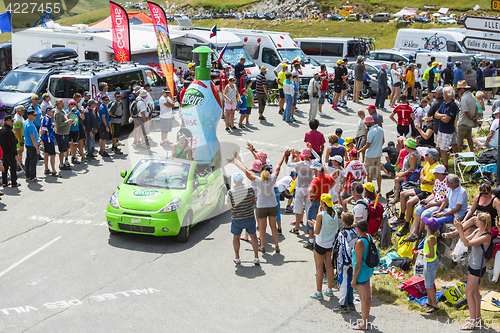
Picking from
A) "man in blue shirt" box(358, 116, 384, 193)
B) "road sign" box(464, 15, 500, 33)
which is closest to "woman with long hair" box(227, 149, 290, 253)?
"man in blue shirt" box(358, 116, 384, 193)

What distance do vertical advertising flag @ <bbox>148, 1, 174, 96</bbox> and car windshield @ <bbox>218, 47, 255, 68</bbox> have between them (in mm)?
4424

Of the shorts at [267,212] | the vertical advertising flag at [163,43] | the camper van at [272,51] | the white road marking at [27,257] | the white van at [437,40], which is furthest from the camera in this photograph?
the white van at [437,40]

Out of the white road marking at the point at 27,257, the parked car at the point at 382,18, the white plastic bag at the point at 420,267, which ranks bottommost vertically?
the white road marking at the point at 27,257

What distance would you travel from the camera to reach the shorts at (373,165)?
37.9 ft

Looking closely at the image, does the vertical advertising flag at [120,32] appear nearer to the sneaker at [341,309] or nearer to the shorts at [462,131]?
the shorts at [462,131]

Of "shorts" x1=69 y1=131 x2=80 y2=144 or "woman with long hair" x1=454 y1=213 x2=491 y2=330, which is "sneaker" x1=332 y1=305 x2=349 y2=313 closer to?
"woman with long hair" x1=454 y1=213 x2=491 y2=330

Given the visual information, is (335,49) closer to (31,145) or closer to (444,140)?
(444,140)

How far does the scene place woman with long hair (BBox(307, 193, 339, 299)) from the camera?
744 centimetres

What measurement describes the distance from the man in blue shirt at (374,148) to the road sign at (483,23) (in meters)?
3.62

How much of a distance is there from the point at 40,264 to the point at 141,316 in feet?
8.82

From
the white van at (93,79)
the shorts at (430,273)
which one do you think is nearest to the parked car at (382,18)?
the white van at (93,79)

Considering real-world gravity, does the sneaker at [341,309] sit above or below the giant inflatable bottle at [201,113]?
below

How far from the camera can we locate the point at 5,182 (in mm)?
12234

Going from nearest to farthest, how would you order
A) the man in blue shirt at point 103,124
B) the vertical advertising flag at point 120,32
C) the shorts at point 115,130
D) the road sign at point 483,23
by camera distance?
the road sign at point 483,23 → the man in blue shirt at point 103,124 → the shorts at point 115,130 → the vertical advertising flag at point 120,32
